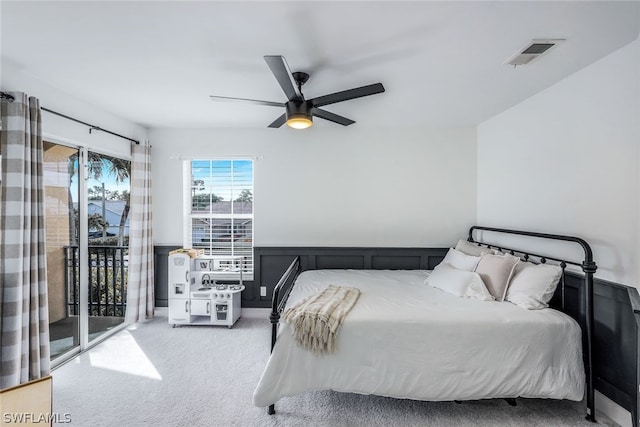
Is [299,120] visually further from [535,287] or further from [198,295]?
[198,295]

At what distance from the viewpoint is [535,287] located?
216 cm

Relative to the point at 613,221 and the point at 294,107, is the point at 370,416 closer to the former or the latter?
the point at 613,221

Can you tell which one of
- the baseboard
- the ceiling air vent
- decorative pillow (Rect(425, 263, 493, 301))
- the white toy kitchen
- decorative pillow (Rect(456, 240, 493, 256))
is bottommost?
the baseboard

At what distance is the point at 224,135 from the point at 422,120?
2629 mm

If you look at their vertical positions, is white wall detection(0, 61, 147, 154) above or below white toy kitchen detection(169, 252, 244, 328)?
above

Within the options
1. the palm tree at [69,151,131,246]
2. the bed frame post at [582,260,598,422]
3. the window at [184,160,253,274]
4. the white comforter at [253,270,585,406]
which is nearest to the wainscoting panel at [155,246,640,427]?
the bed frame post at [582,260,598,422]

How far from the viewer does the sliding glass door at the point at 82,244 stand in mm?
2717

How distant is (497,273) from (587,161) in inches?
43.1

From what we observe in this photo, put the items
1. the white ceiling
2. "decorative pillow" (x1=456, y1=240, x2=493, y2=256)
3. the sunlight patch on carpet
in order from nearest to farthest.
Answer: the white ceiling → the sunlight patch on carpet → "decorative pillow" (x1=456, y1=240, x2=493, y2=256)

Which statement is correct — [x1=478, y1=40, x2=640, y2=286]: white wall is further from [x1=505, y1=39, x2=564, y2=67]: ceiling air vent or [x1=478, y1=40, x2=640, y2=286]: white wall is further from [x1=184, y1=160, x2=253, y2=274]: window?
[x1=184, y1=160, x2=253, y2=274]: window

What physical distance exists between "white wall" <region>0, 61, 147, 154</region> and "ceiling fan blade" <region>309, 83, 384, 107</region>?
2345 millimetres

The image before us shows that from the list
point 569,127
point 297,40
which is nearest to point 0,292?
point 297,40

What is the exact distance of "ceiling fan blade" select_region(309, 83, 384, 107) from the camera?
201 cm

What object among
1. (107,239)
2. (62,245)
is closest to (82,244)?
(62,245)
